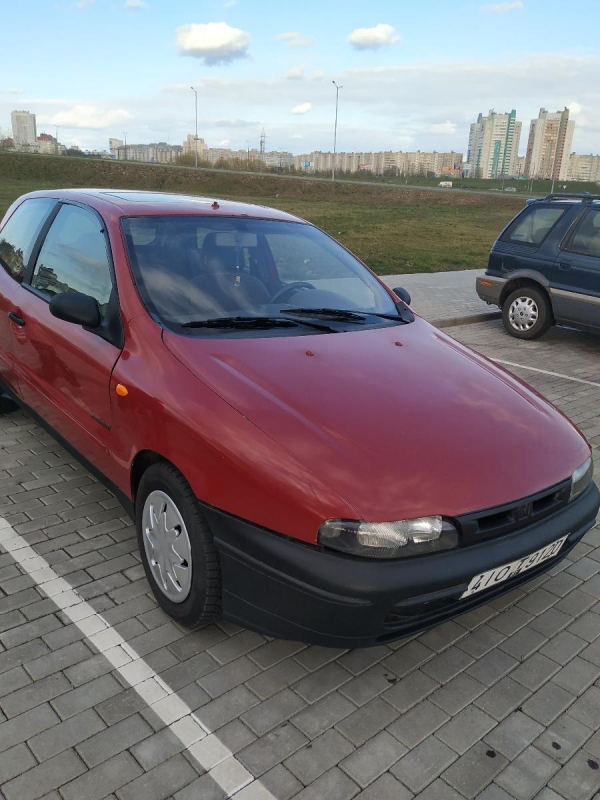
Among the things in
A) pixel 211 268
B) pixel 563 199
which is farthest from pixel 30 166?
pixel 211 268

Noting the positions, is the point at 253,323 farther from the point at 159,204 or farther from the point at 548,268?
the point at 548,268

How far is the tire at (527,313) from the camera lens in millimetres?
8695

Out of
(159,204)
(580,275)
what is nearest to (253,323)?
(159,204)

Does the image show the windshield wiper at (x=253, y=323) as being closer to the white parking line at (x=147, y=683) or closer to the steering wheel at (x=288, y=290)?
the steering wheel at (x=288, y=290)

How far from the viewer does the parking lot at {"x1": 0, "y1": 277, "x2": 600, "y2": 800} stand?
2.22 m

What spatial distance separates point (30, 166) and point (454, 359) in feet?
199

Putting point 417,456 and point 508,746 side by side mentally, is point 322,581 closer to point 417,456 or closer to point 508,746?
point 417,456

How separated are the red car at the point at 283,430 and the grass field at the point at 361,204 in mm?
10007

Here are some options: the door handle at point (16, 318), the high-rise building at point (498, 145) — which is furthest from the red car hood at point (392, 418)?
the high-rise building at point (498, 145)

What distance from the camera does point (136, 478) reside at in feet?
10.2

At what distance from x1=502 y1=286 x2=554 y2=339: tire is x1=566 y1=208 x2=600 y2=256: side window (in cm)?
71

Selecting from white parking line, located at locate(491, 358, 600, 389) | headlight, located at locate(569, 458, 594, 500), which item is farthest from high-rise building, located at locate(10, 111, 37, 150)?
headlight, located at locate(569, 458, 594, 500)

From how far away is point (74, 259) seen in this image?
3748 millimetres

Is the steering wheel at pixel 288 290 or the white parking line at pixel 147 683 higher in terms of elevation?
the steering wheel at pixel 288 290
